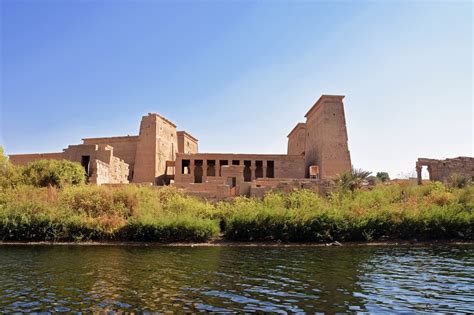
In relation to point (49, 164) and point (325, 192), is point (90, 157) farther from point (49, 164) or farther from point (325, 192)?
point (325, 192)

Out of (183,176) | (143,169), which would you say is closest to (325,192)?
(183,176)

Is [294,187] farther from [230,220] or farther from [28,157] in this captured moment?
[28,157]

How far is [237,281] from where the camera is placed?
9523 mm

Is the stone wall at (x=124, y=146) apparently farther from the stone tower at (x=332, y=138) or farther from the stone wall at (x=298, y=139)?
the stone tower at (x=332, y=138)

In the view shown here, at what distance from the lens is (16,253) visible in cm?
1422

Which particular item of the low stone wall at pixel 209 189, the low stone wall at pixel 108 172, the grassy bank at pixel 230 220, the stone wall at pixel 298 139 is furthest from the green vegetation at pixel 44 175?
the stone wall at pixel 298 139

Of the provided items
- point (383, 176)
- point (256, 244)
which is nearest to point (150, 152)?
point (256, 244)

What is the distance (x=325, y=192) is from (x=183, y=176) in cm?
1178

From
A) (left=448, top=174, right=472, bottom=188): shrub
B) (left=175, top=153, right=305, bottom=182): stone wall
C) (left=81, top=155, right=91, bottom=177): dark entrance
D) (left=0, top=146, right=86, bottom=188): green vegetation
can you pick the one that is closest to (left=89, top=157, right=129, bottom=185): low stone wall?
(left=0, top=146, right=86, bottom=188): green vegetation

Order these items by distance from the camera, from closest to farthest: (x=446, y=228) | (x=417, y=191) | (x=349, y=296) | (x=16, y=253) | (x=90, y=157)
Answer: (x=349, y=296)
(x=16, y=253)
(x=446, y=228)
(x=417, y=191)
(x=90, y=157)

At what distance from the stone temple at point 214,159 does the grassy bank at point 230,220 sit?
153 inches

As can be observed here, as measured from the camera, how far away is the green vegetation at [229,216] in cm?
1850

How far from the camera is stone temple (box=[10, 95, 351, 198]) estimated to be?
25.0 m

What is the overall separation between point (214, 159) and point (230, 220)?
16207mm
